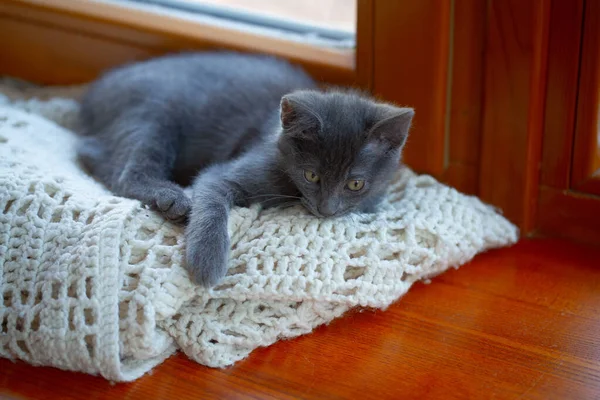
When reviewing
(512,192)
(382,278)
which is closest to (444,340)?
(382,278)

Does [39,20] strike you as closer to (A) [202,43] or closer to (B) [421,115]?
(A) [202,43]

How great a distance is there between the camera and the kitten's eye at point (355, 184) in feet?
4.80

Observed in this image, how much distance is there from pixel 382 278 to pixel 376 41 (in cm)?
60

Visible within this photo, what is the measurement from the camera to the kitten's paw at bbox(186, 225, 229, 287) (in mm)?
1283

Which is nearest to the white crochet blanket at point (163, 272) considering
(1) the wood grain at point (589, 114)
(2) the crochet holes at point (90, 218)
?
(2) the crochet holes at point (90, 218)

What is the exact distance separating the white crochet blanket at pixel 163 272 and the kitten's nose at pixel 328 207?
0.02m

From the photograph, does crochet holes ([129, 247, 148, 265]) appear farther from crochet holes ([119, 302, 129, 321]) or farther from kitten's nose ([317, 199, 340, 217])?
kitten's nose ([317, 199, 340, 217])

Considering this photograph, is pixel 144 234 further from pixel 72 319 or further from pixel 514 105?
pixel 514 105

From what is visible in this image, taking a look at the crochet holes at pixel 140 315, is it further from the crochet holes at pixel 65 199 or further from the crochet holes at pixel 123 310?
the crochet holes at pixel 65 199

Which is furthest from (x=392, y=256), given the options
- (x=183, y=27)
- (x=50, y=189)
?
(x=183, y=27)

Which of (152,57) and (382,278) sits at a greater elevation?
(152,57)

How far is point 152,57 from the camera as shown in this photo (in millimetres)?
2035

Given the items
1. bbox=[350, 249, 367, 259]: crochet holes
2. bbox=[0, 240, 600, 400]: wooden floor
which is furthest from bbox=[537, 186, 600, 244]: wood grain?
bbox=[350, 249, 367, 259]: crochet holes

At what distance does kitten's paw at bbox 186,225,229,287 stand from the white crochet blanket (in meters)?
0.02
